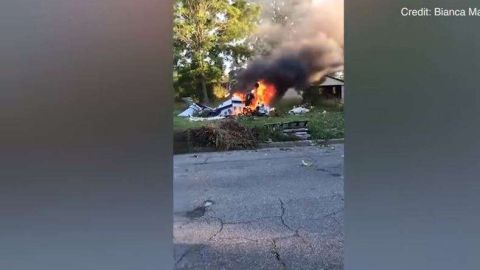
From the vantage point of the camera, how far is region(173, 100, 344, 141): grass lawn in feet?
7.57

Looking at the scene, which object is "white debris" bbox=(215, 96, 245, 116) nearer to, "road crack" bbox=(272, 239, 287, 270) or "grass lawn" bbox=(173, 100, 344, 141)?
"grass lawn" bbox=(173, 100, 344, 141)

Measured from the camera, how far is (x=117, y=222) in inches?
82.7

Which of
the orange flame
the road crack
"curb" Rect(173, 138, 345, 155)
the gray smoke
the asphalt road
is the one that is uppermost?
the gray smoke

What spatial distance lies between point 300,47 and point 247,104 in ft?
1.34

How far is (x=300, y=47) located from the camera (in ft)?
7.49

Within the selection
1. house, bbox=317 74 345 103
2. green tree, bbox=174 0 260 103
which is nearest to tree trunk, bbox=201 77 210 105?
green tree, bbox=174 0 260 103

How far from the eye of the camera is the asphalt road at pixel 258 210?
2.26 meters

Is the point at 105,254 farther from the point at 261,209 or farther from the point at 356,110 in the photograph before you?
the point at 356,110

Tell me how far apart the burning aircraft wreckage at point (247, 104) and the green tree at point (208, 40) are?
0.08 metres

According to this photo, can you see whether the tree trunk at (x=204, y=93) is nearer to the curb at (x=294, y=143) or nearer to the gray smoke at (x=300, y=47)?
the gray smoke at (x=300, y=47)

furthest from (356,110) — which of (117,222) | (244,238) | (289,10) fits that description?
(117,222)

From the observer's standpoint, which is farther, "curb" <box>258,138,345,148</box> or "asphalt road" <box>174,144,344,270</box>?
"curb" <box>258,138,345,148</box>

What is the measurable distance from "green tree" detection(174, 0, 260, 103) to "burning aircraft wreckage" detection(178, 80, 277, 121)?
82 millimetres

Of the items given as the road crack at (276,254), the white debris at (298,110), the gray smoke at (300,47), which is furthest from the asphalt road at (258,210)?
the gray smoke at (300,47)
